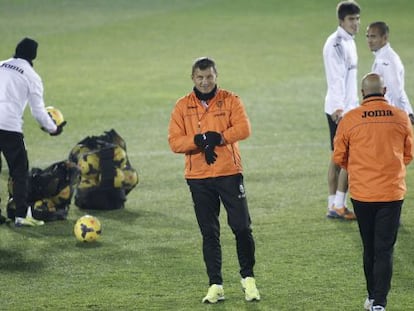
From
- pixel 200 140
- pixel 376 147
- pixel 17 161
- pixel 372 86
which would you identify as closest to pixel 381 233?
pixel 376 147

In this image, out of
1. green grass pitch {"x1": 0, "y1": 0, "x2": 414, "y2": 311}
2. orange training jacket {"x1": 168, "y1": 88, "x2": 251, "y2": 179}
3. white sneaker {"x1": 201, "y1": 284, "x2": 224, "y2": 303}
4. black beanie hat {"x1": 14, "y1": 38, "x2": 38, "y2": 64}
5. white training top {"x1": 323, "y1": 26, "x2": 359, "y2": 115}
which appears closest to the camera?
orange training jacket {"x1": 168, "y1": 88, "x2": 251, "y2": 179}

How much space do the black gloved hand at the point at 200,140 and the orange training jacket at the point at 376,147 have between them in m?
1.16

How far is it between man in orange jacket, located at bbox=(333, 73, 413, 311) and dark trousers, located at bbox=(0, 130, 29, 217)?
5076mm

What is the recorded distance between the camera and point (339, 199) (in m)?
13.6

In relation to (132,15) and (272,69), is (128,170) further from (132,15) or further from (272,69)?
(132,15)

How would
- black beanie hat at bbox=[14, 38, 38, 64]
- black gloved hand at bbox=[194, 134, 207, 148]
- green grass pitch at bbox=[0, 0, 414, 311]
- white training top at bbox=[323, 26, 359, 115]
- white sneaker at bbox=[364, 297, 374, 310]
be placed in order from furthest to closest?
1. black beanie hat at bbox=[14, 38, 38, 64]
2. white training top at bbox=[323, 26, 359, 115]
3. green grass pitch at bbox=[0, 0, 414, 311]
4. black gloved hand at bbox=[194, 134, 207, 148]
5. white sneaker at bbox=[364, 297, 374, 310]

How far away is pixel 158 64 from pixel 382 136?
19096 mm

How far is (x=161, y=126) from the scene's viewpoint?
20719mm

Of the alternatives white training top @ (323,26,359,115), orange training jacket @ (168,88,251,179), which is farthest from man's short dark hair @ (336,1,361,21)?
orange training jacket @ (168,88,251,179)

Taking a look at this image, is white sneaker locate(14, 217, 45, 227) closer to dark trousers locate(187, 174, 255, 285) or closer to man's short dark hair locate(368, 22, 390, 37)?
dark trousers locate(187, 174, 255, 285)

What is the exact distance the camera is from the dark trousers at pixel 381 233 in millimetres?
9602

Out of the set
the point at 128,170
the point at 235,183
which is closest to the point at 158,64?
the point at 128,170

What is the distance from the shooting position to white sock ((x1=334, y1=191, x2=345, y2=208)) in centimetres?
1357

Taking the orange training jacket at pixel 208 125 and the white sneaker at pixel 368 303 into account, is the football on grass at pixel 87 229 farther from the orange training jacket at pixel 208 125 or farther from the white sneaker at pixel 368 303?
the white sneaker at pixel 368 303
